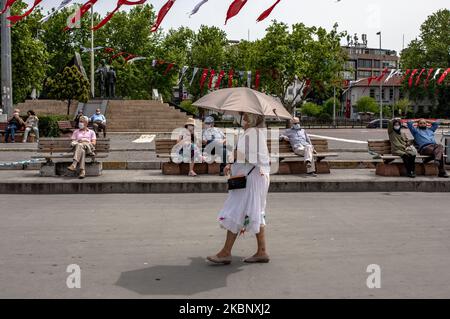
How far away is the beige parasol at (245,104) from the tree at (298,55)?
54621mm

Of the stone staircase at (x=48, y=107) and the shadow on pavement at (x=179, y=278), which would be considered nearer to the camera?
the shadow on pavement at (x=179, y=278)

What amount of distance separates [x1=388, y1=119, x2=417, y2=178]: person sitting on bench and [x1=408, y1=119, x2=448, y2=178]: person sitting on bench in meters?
0.27

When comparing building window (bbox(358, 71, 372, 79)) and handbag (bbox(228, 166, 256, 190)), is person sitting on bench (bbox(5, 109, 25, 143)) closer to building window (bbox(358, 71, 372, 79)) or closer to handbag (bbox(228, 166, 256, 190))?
handbag (bbox(228, 166, 256, 190))

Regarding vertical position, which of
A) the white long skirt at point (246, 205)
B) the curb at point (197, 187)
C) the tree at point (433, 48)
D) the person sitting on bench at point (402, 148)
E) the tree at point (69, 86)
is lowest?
the curb at point (197, 187)

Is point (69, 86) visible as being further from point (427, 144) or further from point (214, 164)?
point (427, 144)

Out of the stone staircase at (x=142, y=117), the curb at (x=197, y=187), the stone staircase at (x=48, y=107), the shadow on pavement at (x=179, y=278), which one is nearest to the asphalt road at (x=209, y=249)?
the shadow on pavement at (x=179, y=278)

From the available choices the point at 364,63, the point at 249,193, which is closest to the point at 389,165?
the point at 249,193

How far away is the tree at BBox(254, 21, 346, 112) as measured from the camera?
199 feet

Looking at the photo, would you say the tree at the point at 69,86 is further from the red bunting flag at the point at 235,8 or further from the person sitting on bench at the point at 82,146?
the red bunting flag at the point at 235,8

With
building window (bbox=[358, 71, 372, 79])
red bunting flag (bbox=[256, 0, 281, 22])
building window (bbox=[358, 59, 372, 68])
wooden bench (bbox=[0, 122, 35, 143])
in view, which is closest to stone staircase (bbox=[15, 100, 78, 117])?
wooden bench (bbox=[0, 122, 35, 143])

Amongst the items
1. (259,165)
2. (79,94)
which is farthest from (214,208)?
(79,94)

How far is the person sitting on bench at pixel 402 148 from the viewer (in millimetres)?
12422

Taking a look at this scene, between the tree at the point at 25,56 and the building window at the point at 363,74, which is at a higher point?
the building window at the point at 363,74

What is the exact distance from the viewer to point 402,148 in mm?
12578
